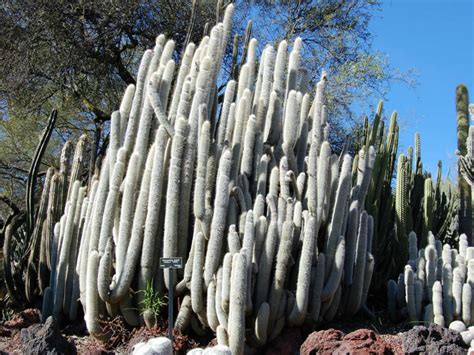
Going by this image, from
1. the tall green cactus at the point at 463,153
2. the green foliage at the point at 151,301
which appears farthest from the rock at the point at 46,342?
the tall green cactus at the point at 463,153

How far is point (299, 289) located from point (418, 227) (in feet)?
11.0

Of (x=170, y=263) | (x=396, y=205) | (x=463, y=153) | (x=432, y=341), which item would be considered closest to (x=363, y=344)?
(x=432, y=341)

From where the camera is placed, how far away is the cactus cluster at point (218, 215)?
5926mm

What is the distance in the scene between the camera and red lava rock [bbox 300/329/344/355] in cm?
511

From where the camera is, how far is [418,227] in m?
8.68

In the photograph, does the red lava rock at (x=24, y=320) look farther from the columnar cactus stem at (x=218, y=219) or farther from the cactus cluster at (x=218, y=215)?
the columnar cactus stem at (x=218, y=219)

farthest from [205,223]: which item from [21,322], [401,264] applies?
[401,264]

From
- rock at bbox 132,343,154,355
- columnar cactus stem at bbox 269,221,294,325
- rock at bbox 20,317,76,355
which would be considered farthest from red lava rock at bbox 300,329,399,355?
rock at bbox 20,317,76,355

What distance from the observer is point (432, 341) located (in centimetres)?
509

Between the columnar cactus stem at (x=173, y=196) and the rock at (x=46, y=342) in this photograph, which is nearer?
the rock at (x=46, y=342)

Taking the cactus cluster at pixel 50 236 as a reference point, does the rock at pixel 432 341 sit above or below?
below

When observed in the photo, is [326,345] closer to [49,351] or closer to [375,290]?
[49,351]

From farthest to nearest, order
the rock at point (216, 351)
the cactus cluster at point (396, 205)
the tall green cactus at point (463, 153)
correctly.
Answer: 1. the tall green cactus at point (463, 153)
2. the cactus cluster at point (396, 205)
3. the rock at point (216, 351)

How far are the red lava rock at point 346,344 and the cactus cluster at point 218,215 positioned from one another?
67 centimetres
